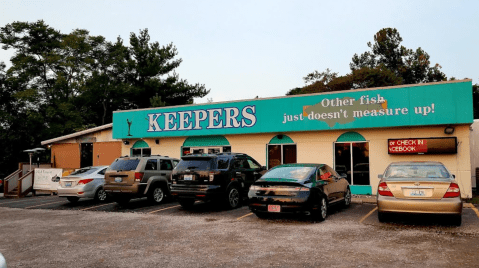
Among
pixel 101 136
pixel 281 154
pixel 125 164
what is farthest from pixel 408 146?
pixel 101 136

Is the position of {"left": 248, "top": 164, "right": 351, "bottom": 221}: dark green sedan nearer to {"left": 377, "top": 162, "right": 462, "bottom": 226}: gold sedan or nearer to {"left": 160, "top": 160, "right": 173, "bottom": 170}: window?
{"left": 377, "top": 162, "right": 462, "bottom": 226}: gold sedan

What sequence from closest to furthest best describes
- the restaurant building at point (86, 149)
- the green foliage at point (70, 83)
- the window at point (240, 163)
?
the window at point (240, 163) < the restaurant building at point (86, 149) < the green foliage at point (70, 83)

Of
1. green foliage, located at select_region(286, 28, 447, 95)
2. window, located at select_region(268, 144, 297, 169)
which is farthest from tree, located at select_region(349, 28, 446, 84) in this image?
window, located at select_region(268, 144, 297, 169)

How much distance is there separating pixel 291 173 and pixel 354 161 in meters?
6.83

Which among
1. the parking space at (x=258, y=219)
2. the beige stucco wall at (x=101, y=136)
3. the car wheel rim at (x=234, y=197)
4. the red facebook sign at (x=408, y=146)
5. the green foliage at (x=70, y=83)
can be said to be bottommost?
the parking space at (x=258, y=219)

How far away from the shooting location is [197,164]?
12.0 metres

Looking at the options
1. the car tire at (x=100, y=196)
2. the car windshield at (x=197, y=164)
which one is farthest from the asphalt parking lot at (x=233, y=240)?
the car tire at (x=100, y=196)

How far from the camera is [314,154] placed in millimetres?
17047

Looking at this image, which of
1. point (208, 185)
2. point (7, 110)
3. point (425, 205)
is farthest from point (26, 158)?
point (425, 205)

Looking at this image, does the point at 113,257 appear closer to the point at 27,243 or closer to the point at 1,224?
the point at 27,243

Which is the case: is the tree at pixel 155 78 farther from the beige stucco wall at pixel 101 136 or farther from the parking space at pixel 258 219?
the parking space at pixel 258 219

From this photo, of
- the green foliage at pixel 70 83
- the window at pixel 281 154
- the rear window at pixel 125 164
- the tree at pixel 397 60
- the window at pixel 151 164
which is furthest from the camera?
the tree at pixel 397 60

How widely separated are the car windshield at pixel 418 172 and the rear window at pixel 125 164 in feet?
26.9

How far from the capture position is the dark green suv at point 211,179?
11570 millimetres
